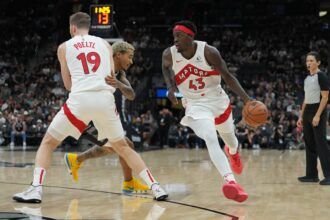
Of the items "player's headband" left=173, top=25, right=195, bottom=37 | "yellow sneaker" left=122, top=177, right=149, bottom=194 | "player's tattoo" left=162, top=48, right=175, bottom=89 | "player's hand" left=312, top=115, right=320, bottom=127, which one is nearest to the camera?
"player's headband" left=173, top=25, right=195, bottom=37

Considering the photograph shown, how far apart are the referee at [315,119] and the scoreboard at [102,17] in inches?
371

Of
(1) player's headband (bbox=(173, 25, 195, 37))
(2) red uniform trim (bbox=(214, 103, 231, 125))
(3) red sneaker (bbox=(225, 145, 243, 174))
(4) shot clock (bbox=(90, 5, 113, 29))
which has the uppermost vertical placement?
(4) shot clock (bbox=(90, 5, 113, 29))

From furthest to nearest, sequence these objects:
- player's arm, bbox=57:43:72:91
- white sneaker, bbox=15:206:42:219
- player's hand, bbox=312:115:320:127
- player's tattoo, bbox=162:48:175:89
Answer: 1. player's hand, bbox=312:115:320:127
2. player's tattoo, bbox=162:48:175:89
3. player's arm, bbox=57:43:72:91
4. white sneaker, bbox=15:206:42:219

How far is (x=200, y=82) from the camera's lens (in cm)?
545

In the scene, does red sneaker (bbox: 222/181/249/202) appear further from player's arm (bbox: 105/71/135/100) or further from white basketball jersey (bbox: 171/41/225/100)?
player's arm (bbox: 105/71/135/100)

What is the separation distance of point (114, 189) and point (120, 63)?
4.60ft

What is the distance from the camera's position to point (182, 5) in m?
25.6

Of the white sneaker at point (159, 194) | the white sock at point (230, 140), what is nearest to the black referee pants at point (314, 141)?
the white sock at point (230, 140)

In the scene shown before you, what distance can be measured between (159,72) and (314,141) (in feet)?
48.8

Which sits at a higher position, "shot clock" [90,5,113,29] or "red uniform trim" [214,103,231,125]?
"shot clock" [90,5,113,29]

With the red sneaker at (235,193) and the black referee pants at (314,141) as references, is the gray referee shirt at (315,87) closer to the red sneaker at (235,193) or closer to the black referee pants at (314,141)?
the black referee pants at (314,141)

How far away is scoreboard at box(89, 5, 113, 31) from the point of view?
50.8ft

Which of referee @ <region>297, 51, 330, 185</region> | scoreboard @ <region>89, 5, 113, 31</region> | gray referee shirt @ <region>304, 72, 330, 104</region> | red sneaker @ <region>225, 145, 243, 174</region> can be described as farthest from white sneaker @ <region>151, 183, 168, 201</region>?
scoreboard @ <region>89, 5, 113, 31</region>

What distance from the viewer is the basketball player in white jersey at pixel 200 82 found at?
5.25 m
